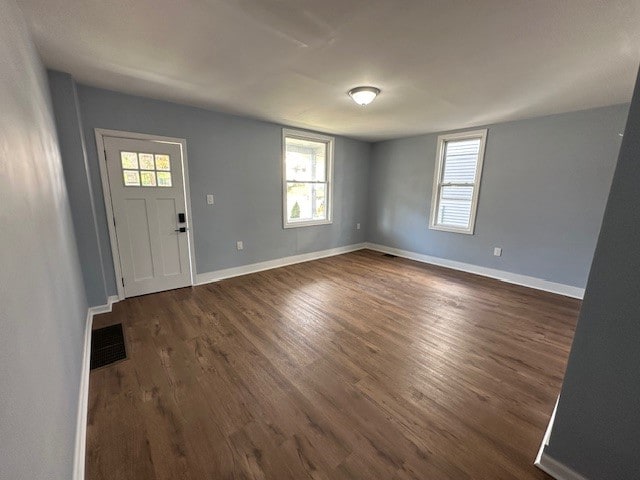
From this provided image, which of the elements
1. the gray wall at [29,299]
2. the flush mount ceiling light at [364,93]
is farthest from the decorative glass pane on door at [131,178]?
the flush mount ceiling light at [364,93]

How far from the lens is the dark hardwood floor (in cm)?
135

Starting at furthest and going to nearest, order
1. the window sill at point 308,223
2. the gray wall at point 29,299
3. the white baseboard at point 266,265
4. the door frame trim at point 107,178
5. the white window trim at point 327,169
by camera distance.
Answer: the window sill at point 308,223, the white window trim at point 327,169, the white baseboard at point 266,265, the door frame trim at point 107,178, the gray wall at point 29,299

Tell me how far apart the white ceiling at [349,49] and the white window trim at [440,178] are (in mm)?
1008

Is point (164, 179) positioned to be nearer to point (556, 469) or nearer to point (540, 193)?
point (556, 469)

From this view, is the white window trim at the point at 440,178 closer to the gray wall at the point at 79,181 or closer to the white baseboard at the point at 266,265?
the white baseboard at the point at 266,265

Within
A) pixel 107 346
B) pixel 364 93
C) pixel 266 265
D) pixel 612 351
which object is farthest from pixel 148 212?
pixel 612 351

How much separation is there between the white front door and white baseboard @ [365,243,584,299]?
410cm

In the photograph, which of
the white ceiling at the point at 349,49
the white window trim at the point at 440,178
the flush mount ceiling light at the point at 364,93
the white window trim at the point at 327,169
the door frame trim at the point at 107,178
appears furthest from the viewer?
the white window trim at the point at 327,169

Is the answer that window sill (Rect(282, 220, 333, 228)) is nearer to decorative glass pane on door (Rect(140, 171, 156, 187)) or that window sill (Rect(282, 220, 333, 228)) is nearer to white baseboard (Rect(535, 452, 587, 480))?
decorative glass pane on door (Rect(140, 171, 156, 187))

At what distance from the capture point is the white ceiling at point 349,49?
1518 mm

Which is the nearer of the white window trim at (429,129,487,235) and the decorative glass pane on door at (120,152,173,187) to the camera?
the decorative glass pane on door at (120,152,173,187)

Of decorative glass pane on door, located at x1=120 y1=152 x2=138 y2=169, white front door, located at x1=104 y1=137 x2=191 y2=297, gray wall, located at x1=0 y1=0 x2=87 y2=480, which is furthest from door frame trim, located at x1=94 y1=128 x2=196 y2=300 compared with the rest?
gray wall, located at x1=0 y1=0 x2=87 y2=480

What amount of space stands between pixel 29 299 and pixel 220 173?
2.98 m

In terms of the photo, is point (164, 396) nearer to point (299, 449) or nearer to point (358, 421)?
point (299, 449)
